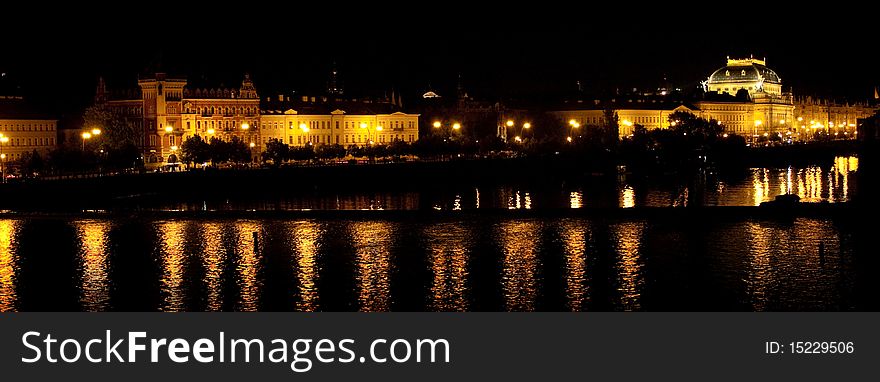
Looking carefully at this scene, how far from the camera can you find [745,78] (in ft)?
589

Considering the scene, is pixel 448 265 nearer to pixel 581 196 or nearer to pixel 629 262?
pixel 629 262

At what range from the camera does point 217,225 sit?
39.6 m

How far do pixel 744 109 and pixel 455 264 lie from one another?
138 m

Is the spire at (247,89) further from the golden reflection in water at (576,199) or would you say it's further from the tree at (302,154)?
the golden reflection in water at (576,199)

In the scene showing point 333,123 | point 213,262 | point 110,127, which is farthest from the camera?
point 333,123

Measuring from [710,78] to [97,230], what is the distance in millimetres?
157634

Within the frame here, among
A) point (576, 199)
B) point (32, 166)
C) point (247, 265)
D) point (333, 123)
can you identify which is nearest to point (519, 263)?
point (247, 265)

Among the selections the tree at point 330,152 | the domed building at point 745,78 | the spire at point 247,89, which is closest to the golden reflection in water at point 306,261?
the tree at point 330,152

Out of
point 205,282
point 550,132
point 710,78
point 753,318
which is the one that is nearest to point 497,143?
point 550,132

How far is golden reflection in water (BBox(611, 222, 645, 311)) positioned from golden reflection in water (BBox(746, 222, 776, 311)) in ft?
7.88

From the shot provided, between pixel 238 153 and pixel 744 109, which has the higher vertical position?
pixel 744 109

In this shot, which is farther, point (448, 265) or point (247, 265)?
point (247, 265)

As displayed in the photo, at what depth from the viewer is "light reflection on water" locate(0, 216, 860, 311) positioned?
2623cm

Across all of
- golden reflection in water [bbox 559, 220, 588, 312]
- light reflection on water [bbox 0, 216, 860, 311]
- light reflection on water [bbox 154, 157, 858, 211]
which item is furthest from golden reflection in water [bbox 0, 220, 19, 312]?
light reflection on water [bbox 154, 157, 858, 211]
